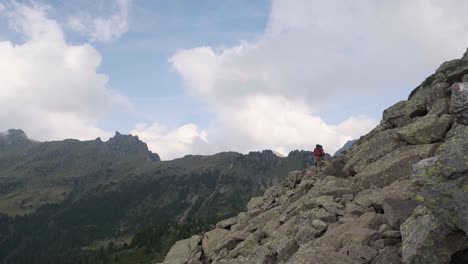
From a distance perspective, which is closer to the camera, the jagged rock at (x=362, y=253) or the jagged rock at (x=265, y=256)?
the jagged rock at (x=362, y=253)

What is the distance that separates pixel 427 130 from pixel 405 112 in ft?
25.4

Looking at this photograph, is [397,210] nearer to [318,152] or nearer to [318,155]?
[318,155]

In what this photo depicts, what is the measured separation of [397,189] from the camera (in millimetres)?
22266

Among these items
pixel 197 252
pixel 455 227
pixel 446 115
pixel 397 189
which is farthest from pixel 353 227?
pixel 197 252

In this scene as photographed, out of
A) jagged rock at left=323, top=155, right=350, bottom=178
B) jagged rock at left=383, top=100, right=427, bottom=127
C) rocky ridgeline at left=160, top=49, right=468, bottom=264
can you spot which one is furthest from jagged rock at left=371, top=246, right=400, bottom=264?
jagged rock at left=383, top=100, right=427, bottom=127

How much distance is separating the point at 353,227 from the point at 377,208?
101 inches

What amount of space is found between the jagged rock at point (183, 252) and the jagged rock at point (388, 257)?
2516cm

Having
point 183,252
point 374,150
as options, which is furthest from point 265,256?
point 183,252

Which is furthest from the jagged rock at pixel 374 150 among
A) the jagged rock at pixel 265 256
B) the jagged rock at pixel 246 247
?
the jagged rock at pixel 265 256

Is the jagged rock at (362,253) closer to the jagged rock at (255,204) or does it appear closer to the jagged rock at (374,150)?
the jagged rock at (374,150)

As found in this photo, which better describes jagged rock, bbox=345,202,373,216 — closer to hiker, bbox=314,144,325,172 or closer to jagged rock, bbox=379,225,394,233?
jagged rock, bbox=379,225,394,233

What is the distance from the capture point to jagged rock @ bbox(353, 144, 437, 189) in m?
24.6

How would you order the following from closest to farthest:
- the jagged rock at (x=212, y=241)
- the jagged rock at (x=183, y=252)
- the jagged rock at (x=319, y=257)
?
the jagged rock at (x=319, y=257) < the jagged rock at (x=212, y=241) < the jagged rock at (x=183, y=252)

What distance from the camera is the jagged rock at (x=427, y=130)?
24769mm
